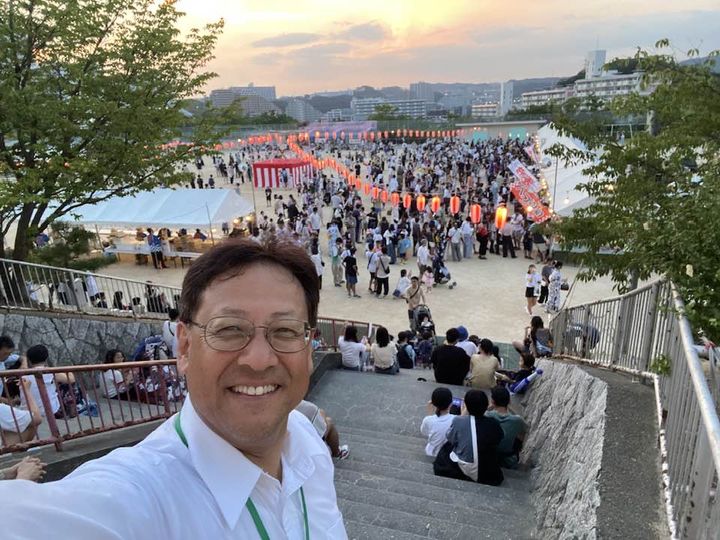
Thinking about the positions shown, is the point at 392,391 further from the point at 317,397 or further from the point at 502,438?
the point at 502,438

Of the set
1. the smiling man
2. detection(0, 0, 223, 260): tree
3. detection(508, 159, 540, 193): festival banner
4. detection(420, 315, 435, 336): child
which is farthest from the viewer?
detection(508, 159, 540, 193): festival banner

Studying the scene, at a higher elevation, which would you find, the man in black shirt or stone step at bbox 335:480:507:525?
stone step at bbox 335:480:507:525

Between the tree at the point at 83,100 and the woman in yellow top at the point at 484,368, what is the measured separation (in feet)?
24.7

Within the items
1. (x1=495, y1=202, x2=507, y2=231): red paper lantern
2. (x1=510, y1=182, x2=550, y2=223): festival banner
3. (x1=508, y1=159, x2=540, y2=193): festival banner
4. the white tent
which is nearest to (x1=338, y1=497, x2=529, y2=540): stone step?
the white tent

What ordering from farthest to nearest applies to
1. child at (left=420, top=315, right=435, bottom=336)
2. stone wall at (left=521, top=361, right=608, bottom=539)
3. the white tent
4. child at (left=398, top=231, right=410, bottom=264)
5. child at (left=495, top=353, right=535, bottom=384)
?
child at (left=398, top=231, right=410, bottom=264), the white tent, child at (left=420, top=315, right=435, bottom=336), child at (left=495, top=353, right=535, bottom=384), stone wall at (left=521, top=361, right=608, bottom=539)

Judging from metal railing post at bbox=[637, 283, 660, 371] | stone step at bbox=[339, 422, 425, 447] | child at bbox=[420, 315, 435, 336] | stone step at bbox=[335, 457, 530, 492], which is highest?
metal railing post at bbox=[637, 283, 660, 371]

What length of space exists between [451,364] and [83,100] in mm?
8031

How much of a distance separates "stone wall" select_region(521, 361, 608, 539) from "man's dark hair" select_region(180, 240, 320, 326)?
97.0 inches

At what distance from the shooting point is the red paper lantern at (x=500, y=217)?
1585cm

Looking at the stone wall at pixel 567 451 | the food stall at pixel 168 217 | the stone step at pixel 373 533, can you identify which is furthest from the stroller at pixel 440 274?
the stone step at pixel 373 533

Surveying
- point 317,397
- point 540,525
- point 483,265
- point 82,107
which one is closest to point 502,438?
point 540,525

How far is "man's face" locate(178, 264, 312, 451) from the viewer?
1.24m

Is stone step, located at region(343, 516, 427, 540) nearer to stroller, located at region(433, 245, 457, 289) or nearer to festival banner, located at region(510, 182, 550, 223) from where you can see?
stroller, located at region(433, 245, 457, 289)

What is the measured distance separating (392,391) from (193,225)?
1152 centimetres
